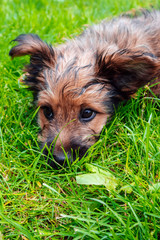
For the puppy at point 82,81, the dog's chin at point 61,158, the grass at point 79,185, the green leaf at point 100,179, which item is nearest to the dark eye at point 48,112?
the puppy at point 82,81

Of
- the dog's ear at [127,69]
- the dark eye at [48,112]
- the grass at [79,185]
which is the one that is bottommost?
the grass at [79,185]

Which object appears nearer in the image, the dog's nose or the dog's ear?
the dog's nose

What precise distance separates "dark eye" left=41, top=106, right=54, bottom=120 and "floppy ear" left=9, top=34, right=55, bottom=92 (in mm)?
216

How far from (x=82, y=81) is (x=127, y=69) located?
478mm

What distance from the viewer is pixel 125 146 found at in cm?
276

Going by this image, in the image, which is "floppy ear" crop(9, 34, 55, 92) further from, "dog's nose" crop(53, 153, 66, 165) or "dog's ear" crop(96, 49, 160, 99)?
"dog's nose" crop(53, 153, 66, 165)

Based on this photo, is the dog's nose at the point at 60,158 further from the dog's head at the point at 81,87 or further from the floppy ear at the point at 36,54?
the floppy ear at the point at 36,54

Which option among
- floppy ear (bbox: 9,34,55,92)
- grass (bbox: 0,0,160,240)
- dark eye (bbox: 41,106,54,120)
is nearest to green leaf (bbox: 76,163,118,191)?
grass (bbox: 0,0,160,240)

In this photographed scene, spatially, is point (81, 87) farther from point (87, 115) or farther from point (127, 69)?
point (127, 69)

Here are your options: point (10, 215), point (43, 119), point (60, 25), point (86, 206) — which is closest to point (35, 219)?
point (10, 215)

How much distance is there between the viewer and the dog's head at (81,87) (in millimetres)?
2775

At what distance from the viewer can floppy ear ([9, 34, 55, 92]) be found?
10.2 ft

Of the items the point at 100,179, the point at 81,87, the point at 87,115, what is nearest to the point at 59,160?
the point at 100,179

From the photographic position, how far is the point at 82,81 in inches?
111
